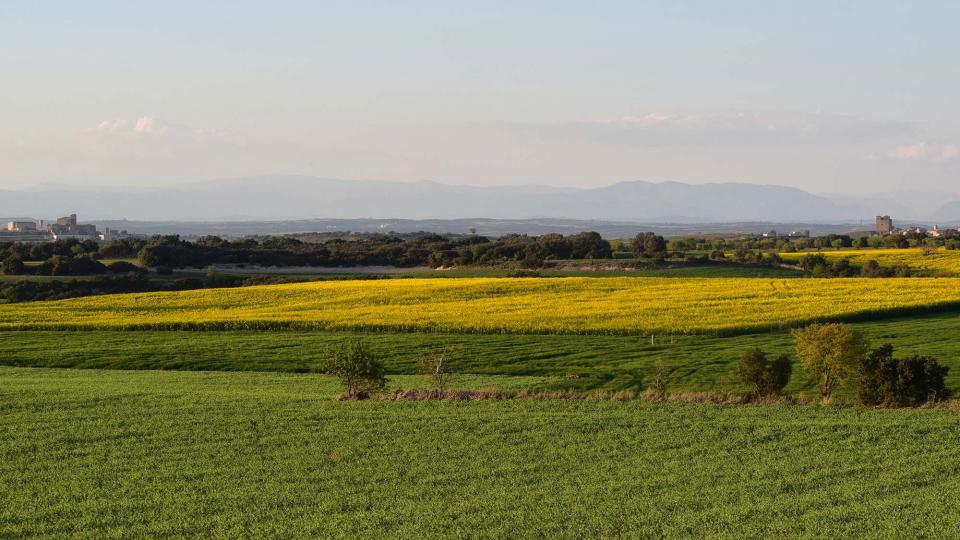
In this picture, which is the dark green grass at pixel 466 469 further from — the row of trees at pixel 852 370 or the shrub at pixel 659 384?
the row of trees at pixel 852 370

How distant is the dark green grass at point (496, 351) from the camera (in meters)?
35.8

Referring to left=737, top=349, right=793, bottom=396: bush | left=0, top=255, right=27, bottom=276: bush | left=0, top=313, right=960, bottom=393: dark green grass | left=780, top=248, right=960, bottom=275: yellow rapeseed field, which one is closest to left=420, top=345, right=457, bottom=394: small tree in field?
left=0, top=313, right=960, bottom=393: dark green grass

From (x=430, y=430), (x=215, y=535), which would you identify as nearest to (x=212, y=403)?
(x=430, y=430)

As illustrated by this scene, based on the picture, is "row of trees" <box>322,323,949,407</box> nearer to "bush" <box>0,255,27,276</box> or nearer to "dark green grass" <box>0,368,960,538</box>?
"dark green grass" <box>0,368,960,538</box>

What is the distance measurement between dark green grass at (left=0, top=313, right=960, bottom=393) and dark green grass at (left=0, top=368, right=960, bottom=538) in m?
8.54

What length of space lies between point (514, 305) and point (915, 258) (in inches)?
1964

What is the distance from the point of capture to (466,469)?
2012 centimetres

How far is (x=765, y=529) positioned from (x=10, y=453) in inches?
605

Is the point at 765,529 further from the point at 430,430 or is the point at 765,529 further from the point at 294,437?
the point at 294,437

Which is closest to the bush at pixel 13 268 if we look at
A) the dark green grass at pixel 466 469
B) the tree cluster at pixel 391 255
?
the tree cluster at pixel 391 255

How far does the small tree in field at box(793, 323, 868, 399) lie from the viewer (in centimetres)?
3047

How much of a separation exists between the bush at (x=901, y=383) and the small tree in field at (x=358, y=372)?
13520mm

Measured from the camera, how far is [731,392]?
31828mm

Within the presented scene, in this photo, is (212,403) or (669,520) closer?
(669,520)
